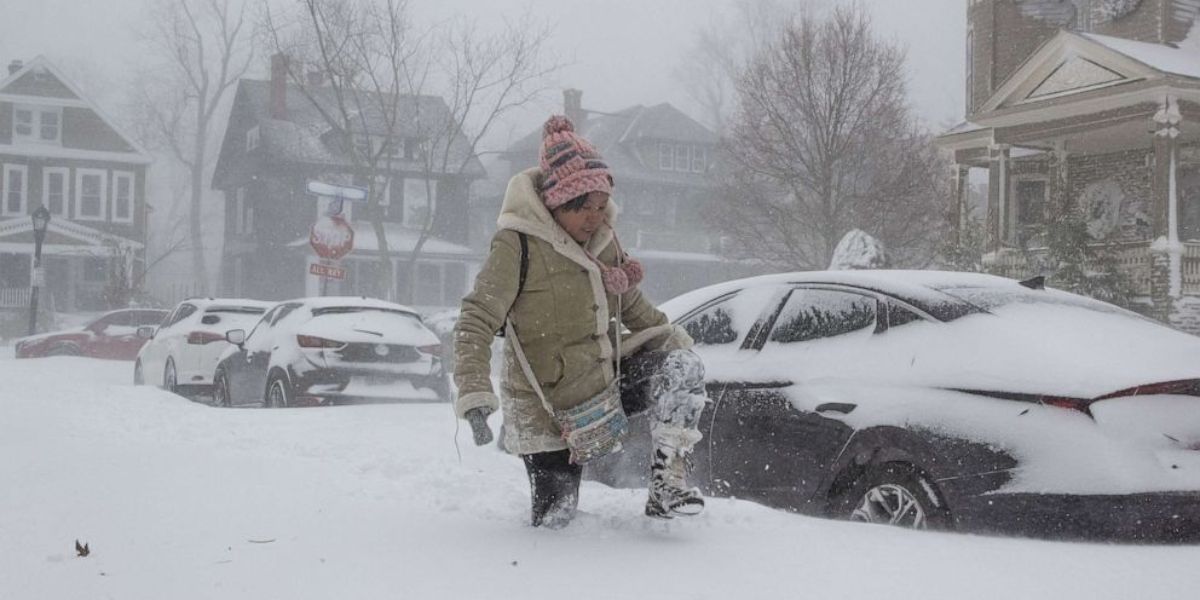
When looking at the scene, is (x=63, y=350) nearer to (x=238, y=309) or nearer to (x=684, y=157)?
(x=238, y=309)

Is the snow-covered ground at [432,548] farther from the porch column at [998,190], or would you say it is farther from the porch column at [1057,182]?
the porch column at [998,190]

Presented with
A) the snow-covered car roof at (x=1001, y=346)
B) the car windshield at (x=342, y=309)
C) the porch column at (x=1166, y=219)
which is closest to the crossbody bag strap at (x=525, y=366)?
the snow-covered car roof at (x=1001, y=346)

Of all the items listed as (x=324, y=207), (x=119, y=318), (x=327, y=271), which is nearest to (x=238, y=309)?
(x=327, y=271)

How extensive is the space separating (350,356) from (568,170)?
7.16 metres

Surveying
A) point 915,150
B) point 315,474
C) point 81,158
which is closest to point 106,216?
point 81,158

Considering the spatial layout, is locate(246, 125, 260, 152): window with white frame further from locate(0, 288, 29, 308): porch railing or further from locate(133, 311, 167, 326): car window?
locate(133, 311, 167, 326): car window

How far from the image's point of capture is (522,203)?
152 inches

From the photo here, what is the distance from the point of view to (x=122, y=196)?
4331 cm

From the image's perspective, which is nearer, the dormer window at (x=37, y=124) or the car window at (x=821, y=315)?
the car window at (x=821, y=315)

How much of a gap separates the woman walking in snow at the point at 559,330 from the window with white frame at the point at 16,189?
4380cm

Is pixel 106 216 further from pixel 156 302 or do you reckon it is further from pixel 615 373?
pixel 615 373

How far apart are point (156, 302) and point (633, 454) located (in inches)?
1405

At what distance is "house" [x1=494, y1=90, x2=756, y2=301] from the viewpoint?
47188 millimetres

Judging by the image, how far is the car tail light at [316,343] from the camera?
1052cm
